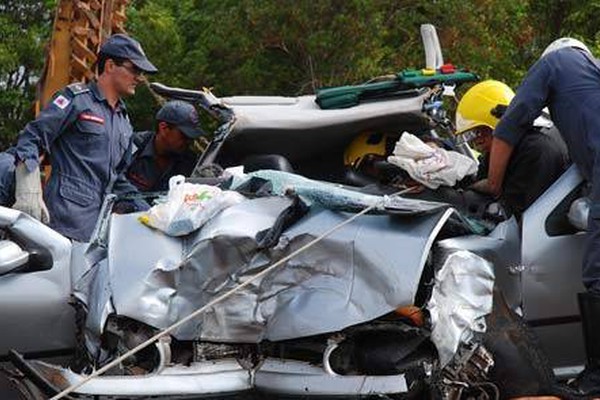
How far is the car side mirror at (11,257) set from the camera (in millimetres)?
4195

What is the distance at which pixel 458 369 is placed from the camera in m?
3.97

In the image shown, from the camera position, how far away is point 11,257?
4219 mm

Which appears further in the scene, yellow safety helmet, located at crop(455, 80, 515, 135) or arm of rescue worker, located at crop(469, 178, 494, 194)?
yellow safety helmet, located at crop(455, 80, 515, 135)

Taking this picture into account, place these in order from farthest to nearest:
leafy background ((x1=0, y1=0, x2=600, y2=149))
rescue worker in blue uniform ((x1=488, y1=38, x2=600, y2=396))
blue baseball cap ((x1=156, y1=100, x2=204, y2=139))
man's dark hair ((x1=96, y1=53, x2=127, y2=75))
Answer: leafy background ((x1=0, y1=0, x2=600, y2=149)), blue baseball cap ((x1=156, y1=100, x2=204, y2=139)), man's dark hair ((x1=96, y1=53, x2=127, y2=75)), rescue worker in blue uniform ((x1=488, y1=38, x2=600, y2=396))

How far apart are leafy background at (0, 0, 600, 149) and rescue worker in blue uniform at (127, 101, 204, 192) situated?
8.83m

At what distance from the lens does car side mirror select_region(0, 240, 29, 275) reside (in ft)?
13.8

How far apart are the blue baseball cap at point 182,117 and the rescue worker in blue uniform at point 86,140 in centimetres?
25

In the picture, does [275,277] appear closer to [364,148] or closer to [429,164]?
[429,164]

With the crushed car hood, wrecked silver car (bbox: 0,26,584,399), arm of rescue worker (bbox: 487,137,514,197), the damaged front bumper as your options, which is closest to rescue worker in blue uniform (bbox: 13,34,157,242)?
wrecked silver car (bbox: 0,26,584,399)

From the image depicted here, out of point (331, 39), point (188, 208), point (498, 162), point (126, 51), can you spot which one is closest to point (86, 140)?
point (126, 51)

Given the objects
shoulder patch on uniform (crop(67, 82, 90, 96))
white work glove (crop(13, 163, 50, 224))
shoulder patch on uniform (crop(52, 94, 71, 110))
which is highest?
shoulder patch on uniform (crop(67, 82, 90, 96))

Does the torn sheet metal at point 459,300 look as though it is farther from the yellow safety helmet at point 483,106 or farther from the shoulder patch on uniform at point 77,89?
the shoulder patch on uniform at point 77,89

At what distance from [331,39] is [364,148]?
9.48 m

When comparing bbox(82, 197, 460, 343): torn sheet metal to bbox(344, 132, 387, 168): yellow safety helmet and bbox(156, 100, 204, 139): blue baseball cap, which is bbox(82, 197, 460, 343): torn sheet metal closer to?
bbox(344, 132, 387, 168): yellow safety helmet
